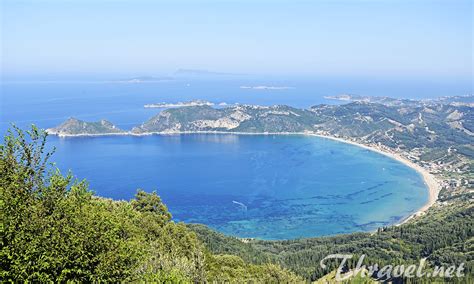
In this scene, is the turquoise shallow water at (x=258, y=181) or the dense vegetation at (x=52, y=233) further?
the turquoise shallow water at (x=258, y=181)

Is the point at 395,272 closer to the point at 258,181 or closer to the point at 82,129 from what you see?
the point at 258,181

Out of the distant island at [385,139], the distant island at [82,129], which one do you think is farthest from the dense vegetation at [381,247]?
the distant island at [82,129]

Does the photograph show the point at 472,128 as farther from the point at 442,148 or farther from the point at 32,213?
the point at 32,213

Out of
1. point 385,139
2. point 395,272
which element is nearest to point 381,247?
point 395,272

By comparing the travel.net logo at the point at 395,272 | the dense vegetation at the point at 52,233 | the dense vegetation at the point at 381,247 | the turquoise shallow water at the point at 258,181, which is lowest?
the turquoise shallow water at the point at 258,181

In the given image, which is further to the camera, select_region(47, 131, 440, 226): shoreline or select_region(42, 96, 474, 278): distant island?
select_region(47, 131, 440, 226): shoreline

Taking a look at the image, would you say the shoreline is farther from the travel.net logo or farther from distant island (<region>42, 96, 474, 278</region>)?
the travel.net logo

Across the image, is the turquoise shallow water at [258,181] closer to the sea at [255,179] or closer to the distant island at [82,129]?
the sea at [255,179]

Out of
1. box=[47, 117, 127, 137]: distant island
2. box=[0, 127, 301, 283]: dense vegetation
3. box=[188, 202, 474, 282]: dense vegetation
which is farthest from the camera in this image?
box=[47, 117, 127, 137]: distant island

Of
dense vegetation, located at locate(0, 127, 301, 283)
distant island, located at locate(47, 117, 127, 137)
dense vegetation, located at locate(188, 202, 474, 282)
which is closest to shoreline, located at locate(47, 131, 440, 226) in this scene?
distant island, located at locate(47, 117, 127, 137)
